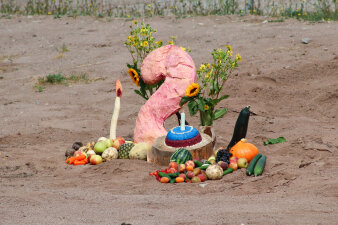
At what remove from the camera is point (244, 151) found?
20.5 feet

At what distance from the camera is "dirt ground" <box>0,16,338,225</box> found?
4715 mm

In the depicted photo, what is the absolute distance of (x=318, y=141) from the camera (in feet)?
21.7

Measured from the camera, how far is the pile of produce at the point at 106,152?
21.5ft

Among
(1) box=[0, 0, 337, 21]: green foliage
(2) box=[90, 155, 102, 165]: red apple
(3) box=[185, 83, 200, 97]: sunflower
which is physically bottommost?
(2) box=[90, 155, 102, 165]: red apple

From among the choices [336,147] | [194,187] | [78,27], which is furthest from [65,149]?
[78,27]

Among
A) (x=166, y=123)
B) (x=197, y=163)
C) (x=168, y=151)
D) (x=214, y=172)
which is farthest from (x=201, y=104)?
(x=166, y=123)

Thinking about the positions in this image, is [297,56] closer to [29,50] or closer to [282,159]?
[282,159]

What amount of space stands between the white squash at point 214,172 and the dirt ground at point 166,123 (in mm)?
71

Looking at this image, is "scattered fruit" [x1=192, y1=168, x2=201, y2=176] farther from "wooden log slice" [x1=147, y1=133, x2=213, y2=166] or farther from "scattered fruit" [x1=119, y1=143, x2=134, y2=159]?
"scattered fruit" [x1=119, y1=143, x2=134, y2=159]

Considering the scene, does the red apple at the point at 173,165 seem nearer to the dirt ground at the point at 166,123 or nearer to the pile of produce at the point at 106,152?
the dirt ground at the point at 166,123

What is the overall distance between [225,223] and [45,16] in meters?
12.9

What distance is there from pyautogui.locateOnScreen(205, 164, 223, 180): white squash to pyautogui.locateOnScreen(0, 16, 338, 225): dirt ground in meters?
0.07

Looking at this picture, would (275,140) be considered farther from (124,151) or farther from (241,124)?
(124,151)

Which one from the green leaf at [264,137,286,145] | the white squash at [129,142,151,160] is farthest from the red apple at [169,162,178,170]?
the green leaf at [264,137,286,145]
